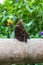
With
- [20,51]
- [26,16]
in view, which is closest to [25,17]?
[26,16]

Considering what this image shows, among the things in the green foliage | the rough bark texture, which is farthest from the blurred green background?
the rough bark texture

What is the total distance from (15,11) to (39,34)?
1.26 feet

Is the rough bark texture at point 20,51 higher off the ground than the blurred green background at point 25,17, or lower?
lower

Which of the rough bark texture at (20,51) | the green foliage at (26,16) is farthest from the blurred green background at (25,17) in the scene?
the rough bark texture at (20,51)

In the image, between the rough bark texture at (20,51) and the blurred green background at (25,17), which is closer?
the rough bark texture at (20,51)

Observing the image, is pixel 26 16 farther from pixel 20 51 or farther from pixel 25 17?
pixel 20 51

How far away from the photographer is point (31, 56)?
62.2 inches

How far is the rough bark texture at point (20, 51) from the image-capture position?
5.05 ft

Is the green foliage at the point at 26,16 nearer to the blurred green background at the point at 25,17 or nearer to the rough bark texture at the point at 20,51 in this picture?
the blurred green background at the point at 25,17

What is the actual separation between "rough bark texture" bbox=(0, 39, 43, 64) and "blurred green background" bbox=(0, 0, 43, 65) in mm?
597

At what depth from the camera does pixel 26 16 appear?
2373 millimetres

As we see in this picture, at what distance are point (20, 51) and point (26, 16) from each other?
856 mm

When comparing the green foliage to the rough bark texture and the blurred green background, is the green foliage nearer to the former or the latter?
the blurred green background

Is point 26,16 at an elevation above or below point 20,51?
above
